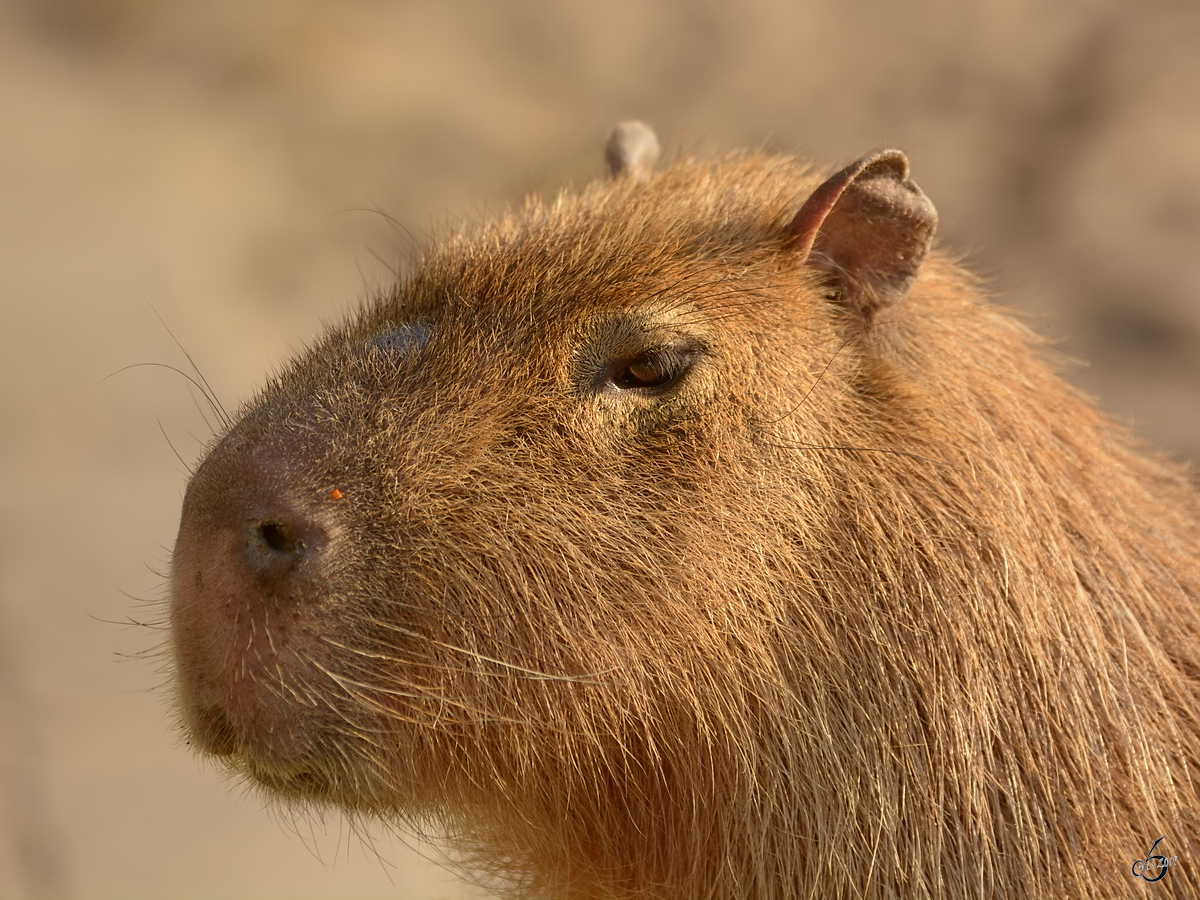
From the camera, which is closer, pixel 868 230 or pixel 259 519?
pixel 259 519

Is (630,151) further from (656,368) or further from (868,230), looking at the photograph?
(656,368)

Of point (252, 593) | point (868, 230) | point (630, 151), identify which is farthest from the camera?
point (630, 151)

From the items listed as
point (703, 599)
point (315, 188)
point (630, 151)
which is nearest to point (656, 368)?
point (703, 599)

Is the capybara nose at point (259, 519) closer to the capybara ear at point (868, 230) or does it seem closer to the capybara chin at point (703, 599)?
the capybara chin at point (703, 599)

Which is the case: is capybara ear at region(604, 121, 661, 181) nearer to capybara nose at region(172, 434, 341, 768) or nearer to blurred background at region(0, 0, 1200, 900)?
capybara nose at region(172, 434, 341, 768)

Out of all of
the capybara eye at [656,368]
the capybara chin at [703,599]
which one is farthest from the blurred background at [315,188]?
the capybara eye at [656,368]

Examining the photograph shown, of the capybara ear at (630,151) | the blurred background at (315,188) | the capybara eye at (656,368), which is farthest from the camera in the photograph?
the blurred background at (315,188)

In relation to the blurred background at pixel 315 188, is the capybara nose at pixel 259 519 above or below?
below
